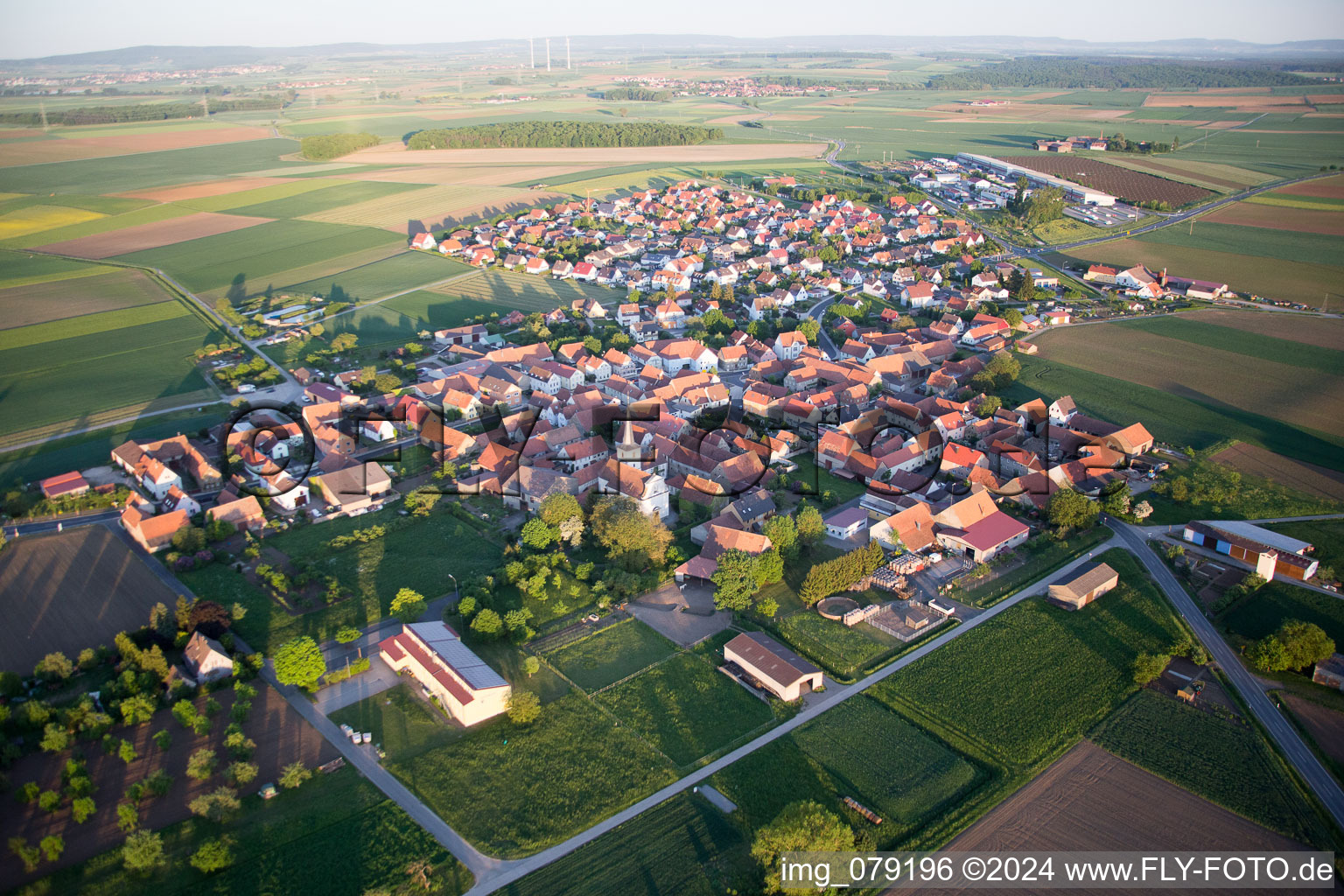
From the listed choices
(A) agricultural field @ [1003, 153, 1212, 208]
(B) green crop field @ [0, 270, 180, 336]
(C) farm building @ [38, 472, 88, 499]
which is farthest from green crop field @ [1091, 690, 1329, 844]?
(A) agricultural field @ [1003, 153, 1212, 208]

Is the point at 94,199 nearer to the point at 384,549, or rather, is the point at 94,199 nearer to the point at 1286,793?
the point at 384,549

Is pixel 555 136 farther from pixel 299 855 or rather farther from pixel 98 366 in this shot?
pixel 299 855

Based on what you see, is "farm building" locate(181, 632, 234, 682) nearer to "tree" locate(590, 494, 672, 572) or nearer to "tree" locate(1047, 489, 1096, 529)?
"tree" locate(590, 494, 672, 572)

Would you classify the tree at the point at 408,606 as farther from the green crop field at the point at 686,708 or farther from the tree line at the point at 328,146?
the tree line at the point at 328,146

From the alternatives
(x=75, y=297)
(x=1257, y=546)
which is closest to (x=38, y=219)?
(x=75, y=297)

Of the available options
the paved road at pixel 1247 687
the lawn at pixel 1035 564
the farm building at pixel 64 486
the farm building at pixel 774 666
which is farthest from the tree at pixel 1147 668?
the farm building at pixel 64 486

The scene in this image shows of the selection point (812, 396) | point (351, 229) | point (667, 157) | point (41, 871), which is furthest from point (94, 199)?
point (41, 871)
